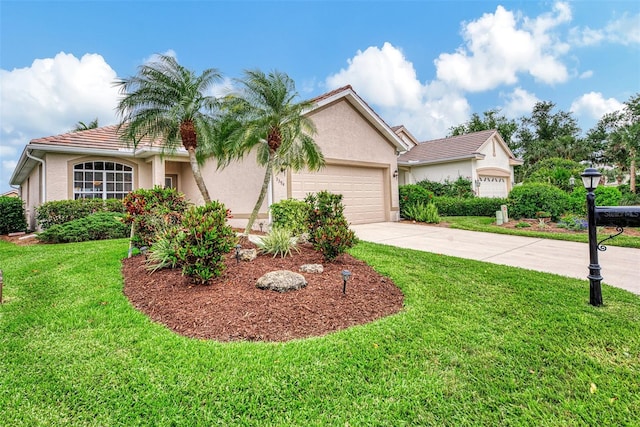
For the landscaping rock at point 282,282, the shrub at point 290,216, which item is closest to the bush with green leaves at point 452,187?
the shrub at point 290,216

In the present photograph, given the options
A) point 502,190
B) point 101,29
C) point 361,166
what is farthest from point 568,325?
point 502,190

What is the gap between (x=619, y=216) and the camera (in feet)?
12.5

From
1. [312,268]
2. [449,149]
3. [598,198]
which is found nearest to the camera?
[312,268]

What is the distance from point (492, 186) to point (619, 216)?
18980 mm

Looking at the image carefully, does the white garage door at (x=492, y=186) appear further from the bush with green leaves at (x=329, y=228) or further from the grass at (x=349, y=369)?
the grass at (x=349, y=369)

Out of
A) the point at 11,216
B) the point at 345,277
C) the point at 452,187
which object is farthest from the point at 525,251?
the point at 11,216

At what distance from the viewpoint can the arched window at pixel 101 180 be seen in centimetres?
1256

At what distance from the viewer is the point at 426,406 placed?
2.29 metres

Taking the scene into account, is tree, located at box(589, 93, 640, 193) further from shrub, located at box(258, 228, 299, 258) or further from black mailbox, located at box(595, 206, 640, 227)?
shrub, located at box(258, 228, 299, 258)

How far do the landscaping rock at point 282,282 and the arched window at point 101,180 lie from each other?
12.1m

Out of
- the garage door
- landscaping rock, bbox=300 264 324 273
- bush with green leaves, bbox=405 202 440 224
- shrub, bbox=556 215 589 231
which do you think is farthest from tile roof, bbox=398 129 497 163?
landscaping rock, bbox=300 264 324 273

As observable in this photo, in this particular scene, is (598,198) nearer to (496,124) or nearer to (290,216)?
(290,216)

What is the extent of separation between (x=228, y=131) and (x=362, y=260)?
18.4 feet

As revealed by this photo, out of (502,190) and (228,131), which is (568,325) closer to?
(228,131)
